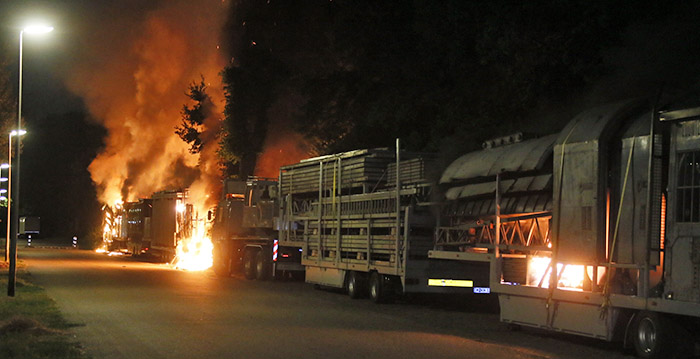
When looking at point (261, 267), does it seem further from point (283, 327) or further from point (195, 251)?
point (283, 327)

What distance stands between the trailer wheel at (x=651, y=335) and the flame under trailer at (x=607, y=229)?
0.04 feet

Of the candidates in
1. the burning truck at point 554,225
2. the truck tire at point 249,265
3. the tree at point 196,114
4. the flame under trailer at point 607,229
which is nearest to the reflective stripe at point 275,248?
the truck tire at point 249,265

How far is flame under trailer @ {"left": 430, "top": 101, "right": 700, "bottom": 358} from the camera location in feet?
38.0

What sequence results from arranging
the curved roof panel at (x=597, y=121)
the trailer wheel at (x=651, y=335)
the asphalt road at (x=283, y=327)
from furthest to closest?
the curved roof panel at (x=597, y=121) → the asphalt road at (x=283, y=327) → the trailer wheel at (x=651, y=335)

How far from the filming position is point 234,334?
46.3 ft

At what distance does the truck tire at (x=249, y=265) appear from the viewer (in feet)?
100

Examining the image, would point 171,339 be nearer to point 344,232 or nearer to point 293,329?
point 293,329

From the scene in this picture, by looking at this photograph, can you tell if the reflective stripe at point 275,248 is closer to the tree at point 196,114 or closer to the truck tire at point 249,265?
the truck tire at point 249,265

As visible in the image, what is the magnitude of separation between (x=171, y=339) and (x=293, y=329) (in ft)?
7.88

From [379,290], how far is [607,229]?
8955 millimetres

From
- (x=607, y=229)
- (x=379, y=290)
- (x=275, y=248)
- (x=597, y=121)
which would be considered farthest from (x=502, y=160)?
(x=275, y=248)

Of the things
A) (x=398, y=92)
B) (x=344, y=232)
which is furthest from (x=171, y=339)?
(x=398, y=92)

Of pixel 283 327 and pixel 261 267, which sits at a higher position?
pixel 283 327

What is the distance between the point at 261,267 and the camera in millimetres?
29797
